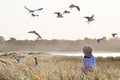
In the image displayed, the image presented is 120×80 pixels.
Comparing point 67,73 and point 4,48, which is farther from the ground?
point 4,48

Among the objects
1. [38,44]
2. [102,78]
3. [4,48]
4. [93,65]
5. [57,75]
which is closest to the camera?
[102,78]

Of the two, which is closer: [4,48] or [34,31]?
[34,31]

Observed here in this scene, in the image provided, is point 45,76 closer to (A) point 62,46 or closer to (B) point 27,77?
(B) point 27,77

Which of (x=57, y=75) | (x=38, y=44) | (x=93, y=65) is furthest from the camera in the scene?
(x=38, y=44)

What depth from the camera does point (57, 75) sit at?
1349 centimetres

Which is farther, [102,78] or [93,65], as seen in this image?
[93,65]

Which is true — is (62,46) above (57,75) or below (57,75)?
above

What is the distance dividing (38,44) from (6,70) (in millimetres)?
53334

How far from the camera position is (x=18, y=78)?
543 inches

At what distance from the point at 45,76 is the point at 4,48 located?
48273 millimetres

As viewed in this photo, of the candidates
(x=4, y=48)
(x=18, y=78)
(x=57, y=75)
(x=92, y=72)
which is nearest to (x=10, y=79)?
(x=18, y=78)

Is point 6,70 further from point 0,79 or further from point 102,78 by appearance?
point 102,78

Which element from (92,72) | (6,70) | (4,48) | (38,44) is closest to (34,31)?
(6,70)

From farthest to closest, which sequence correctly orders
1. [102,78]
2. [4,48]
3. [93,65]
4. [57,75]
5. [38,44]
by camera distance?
[38,44] → [4,48] → [93,65] → [57,75] → [102,78]
